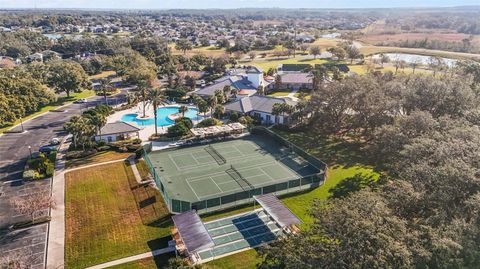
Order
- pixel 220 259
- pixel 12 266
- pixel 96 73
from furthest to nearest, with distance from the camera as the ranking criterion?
pixel 96 73
pixel 220 259
pixel 12 266

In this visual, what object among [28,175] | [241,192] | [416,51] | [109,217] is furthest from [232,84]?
[416,51]

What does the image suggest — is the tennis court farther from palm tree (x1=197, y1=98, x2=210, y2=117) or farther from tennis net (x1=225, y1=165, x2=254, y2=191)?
palm tree (x1=197, y1=98, x2=210, y2=117)

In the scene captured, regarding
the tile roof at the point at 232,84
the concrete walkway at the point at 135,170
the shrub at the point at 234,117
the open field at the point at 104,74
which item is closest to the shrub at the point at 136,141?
the concrete walkway at the point at 135,170

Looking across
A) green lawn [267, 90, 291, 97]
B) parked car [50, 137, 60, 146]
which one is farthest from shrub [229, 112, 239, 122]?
parked car [50, 137, 60, 146]

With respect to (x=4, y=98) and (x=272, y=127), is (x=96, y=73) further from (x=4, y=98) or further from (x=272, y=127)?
(x=272, y=127)

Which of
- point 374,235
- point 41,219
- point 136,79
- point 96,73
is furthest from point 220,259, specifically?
point 96,73

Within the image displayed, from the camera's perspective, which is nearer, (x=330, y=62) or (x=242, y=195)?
(x=242, y=195)
